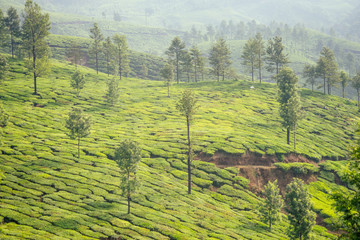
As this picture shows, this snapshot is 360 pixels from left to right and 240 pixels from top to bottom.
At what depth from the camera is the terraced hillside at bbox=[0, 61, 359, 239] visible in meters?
42.6

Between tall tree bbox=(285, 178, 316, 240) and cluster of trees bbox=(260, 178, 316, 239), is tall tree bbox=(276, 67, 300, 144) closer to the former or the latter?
cluster of trees bbox=(260, 178, 316, 239)

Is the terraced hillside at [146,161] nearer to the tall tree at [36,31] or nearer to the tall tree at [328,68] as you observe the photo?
the tall tree at [36,31]

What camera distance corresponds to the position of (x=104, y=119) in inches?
3654

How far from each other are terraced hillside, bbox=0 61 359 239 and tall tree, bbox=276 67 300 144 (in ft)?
25.1

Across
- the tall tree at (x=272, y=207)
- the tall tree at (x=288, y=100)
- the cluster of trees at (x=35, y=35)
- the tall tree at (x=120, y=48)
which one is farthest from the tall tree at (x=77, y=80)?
the tall tree at (x=272, y=207)

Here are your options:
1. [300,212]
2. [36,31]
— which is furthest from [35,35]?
[300,212]

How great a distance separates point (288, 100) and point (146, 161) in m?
45.6

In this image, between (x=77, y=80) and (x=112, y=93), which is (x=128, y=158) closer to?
(x=112, y=93)

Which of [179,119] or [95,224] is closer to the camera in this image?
[95,224]

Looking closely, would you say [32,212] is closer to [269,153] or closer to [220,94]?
[269,153]

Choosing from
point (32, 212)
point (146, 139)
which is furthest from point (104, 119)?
point (32, 212)

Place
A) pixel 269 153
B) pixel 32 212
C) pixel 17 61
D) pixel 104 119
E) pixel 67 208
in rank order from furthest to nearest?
pixel 17 61 < pixel 104 119 < pixel 269 153 < pixel 67 208 < pixel 32 212

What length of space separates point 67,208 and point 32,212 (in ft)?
16.8

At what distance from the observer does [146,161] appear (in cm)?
6831
